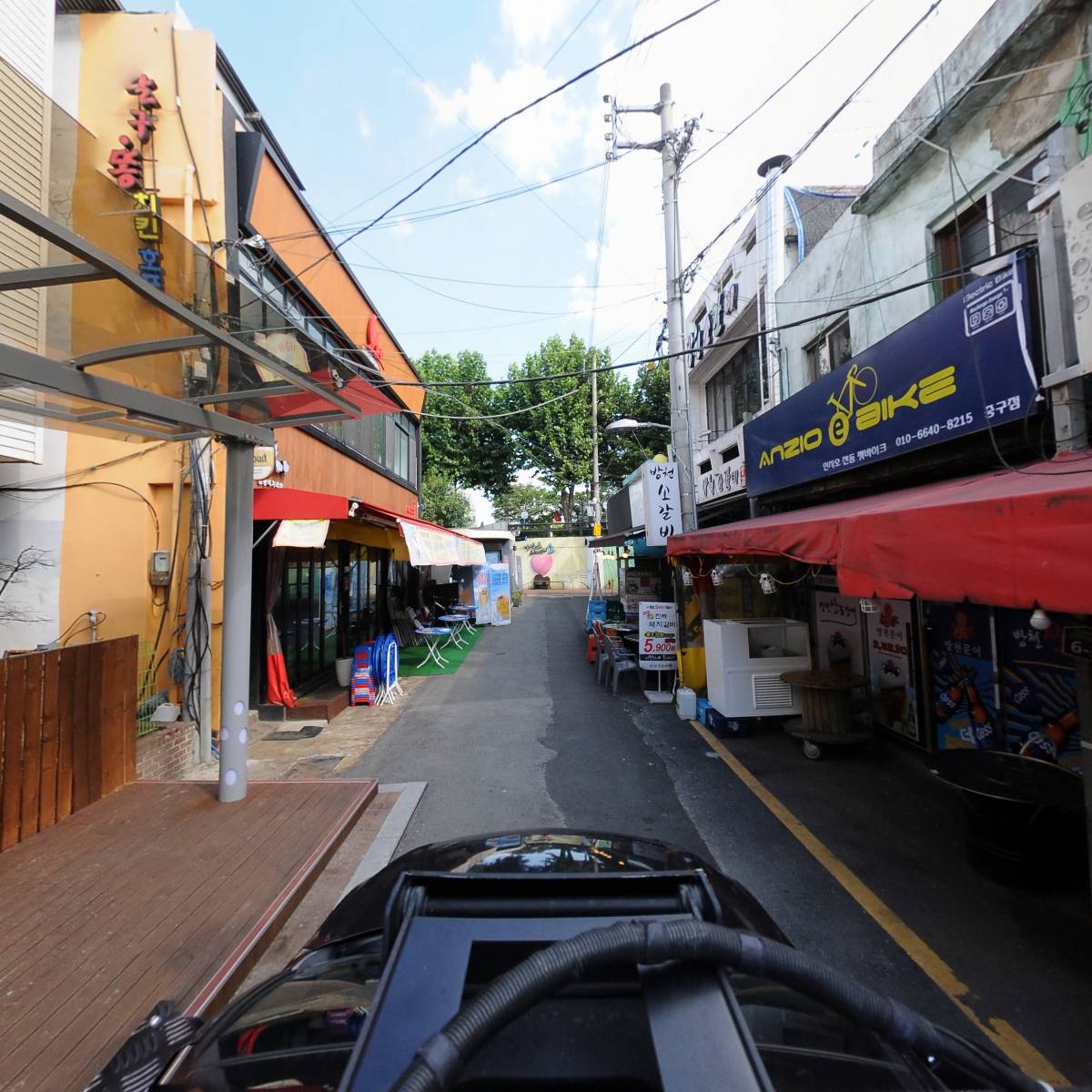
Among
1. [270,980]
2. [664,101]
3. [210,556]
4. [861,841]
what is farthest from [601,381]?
[270,980]

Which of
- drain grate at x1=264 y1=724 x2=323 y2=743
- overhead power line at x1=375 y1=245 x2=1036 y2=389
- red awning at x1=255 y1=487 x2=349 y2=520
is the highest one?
overhead power line at x1=375 y1=245 x2=1036 y2=389

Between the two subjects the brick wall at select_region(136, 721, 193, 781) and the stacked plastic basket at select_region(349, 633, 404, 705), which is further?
the stacked plastic basket at select_region(349, 633, 404, 705)

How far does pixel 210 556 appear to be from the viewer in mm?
7227

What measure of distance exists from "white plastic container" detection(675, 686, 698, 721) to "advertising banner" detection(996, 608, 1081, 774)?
12.3 ft

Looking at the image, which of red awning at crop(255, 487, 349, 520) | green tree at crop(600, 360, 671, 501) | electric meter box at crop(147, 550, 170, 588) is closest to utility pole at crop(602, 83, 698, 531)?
red awning at crop(255, 487, 349, 520)

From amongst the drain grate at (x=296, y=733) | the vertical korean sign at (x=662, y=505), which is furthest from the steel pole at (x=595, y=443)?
the drain grate at (x=296, y=733)

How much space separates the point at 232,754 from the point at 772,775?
522 cm

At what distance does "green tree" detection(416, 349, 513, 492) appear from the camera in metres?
30.2

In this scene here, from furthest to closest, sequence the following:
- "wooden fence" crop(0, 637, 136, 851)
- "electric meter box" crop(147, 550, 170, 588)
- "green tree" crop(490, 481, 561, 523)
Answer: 1. "green tree" crop(490, 481, 561, 523)
2. "electric meter box" crop(147, 550, 170, 588)
3. "wooden fence" crop(0, 637, 136, 851)

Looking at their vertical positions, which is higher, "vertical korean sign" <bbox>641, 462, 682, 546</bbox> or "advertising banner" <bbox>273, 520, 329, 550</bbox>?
"vertical korean sign" <bbox>641, 462, 682, 546</bbox>

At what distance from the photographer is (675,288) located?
9672mm

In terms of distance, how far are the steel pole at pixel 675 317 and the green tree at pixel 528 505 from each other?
34.4 meters

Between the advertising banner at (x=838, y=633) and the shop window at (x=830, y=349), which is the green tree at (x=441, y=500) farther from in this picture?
the advertising banner at (x=838, y=633)

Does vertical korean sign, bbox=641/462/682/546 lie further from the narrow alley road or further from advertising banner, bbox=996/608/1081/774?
advertising banner, bbox=996/608/1081/774
